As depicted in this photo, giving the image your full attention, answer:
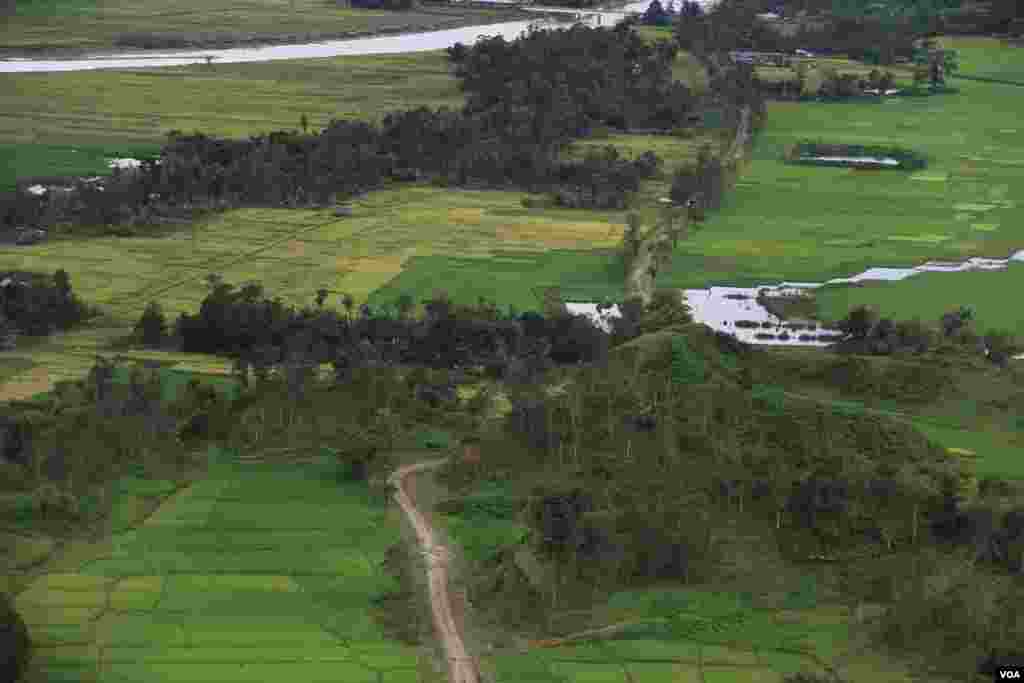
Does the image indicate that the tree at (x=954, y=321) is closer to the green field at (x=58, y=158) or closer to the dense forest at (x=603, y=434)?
the dense forest at (x=603, y=434)

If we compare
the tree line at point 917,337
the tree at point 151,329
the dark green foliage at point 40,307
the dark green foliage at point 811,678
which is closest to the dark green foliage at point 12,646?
the dark green foliage at point 811,678

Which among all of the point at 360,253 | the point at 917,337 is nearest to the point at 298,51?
the point at 360,253

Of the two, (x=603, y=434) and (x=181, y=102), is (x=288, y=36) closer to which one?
(x=181, y=102)

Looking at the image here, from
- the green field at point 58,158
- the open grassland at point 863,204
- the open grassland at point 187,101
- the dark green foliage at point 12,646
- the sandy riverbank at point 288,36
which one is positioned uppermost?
the sandy riverbank at point 288,36

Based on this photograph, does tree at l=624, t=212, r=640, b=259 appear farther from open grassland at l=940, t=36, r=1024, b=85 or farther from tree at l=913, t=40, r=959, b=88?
open grassland at l=940, t=36, r=1024, b=85

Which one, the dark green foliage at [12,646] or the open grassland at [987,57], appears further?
the open grassland at [987,57]
